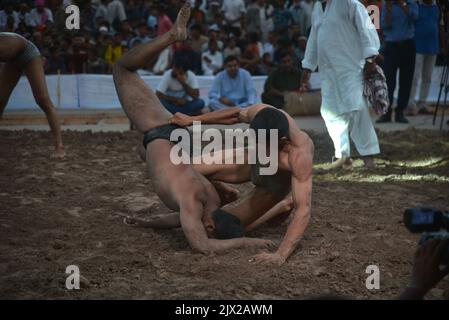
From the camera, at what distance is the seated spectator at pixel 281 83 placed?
9.08m

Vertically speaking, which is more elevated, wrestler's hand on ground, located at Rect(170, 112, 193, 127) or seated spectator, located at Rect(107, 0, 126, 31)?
Result: seated spectator, located at Rect(107, 0, 126, 31)

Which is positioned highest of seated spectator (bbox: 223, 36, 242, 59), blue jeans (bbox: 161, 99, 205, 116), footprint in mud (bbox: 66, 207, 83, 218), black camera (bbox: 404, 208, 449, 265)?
black camera (bbox: 404, 208, 449, 265)

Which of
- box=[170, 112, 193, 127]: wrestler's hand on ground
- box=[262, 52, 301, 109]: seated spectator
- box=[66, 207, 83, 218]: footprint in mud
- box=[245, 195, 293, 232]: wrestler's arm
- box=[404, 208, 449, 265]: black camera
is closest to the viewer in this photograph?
box=[404, 208, 449, 265]: black camera

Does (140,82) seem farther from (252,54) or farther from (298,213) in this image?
(252,54)

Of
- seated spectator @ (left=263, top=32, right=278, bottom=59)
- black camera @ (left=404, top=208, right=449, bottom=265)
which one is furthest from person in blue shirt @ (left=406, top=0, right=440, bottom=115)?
black camera @ (left=404, top=208, right=449, bottom=265)

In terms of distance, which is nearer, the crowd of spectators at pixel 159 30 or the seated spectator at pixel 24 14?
the crowd of spectators at pixel 159 30

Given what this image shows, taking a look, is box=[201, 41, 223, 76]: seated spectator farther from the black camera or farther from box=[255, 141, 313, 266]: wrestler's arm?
the black camera

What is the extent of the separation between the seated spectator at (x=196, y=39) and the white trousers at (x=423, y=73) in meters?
2.98

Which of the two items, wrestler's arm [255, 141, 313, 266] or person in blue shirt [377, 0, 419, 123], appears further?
person in blue shirt [377, 0, 419, 123]

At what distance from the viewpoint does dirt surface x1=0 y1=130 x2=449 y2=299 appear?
3471mm

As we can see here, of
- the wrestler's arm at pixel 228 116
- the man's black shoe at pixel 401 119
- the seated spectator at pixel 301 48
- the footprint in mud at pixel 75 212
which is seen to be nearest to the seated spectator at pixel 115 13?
the seated spectator at pixel 301 48

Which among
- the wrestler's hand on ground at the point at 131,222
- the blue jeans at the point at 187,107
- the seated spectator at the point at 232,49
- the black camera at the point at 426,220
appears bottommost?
the wrestler's hand on ground at the point at 131,222

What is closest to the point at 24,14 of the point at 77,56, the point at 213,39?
the point at 77,56

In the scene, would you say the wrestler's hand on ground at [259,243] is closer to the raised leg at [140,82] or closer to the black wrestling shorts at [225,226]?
the black wrestling shorts at [225,226]
